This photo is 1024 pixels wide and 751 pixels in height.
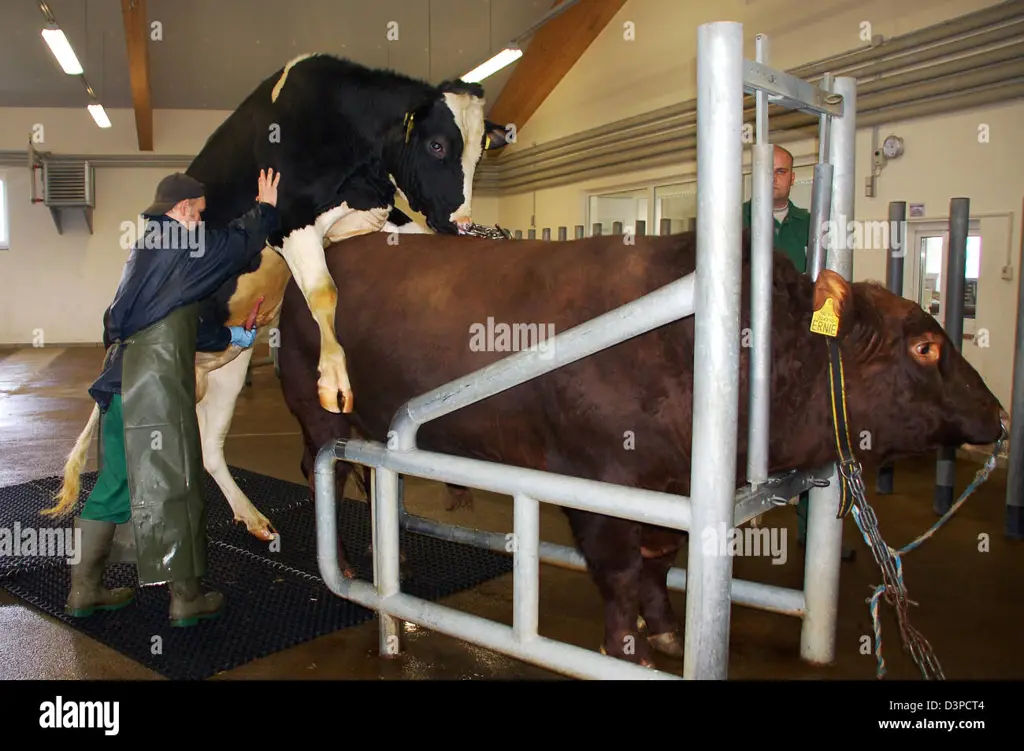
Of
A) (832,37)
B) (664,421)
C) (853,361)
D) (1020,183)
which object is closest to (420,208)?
(664,421)

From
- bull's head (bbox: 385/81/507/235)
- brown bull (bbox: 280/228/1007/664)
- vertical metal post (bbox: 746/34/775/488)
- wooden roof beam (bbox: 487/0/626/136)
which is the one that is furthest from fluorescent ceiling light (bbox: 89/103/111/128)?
vertical metal post (bbox: 746/34/775/488)

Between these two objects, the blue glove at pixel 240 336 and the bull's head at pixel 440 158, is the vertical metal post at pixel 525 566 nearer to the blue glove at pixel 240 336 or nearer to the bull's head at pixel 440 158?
the bull's head at pixel 440 158

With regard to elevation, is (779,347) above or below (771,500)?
above

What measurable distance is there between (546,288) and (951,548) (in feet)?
8.84

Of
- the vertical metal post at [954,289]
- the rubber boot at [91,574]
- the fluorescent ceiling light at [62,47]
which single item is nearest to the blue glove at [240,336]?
the rubber boot at [91,574]

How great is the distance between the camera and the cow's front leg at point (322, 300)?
9.58ft

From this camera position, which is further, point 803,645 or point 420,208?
point 420,208

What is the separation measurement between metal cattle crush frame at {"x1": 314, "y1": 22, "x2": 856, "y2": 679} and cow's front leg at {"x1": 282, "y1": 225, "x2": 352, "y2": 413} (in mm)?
329

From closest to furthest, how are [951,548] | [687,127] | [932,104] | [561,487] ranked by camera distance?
[561,487]
[951,548]
[932,104]
[687,127]

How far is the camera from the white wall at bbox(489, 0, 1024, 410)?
19.7 ft

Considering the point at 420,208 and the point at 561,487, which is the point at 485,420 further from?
the point at 420,208

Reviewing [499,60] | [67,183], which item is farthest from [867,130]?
[67,183]

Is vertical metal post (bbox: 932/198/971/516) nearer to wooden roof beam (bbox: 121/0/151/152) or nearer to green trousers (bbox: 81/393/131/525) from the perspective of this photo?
green trousers (bbox: 81/393/131/525)

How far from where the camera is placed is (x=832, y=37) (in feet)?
24.2
